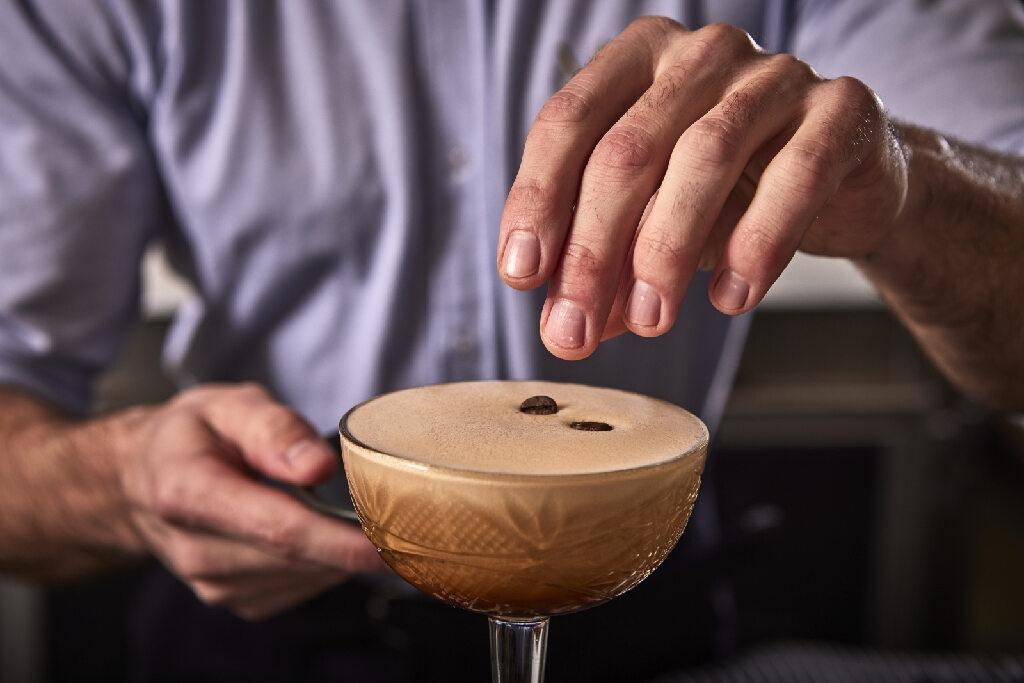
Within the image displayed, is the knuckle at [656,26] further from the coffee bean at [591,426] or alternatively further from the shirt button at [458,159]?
the shirt button at [458,159]

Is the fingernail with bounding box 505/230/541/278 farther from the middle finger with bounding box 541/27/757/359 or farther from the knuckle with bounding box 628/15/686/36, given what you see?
the knuckle with bounding box 628/15/686/36

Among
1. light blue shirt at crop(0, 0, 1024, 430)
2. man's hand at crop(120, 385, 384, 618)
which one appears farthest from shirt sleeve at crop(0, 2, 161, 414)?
man's hand at crop(120, 385, 384, 618)

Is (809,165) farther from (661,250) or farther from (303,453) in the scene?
(303,453)

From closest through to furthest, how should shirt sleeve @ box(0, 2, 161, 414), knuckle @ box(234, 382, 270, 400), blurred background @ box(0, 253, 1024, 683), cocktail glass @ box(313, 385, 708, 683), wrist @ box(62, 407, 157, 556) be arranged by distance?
cocktail glass @ box(313, 385, 708, 683) < knuckle @ box(234, 382, 270, 400) < wrist @ box(62, 407, 157, 556) < shirt sleeve @ box(0, 2, 161, 414) < blurred background @ box(0, 253, 1024, 683)

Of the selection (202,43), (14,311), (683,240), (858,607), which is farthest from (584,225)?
(858,607)

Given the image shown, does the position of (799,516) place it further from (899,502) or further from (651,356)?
(651,356)

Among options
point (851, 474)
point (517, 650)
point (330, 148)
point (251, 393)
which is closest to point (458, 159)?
point (330, 148)

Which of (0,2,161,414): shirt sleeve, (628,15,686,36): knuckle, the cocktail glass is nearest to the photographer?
the cocktail glass
